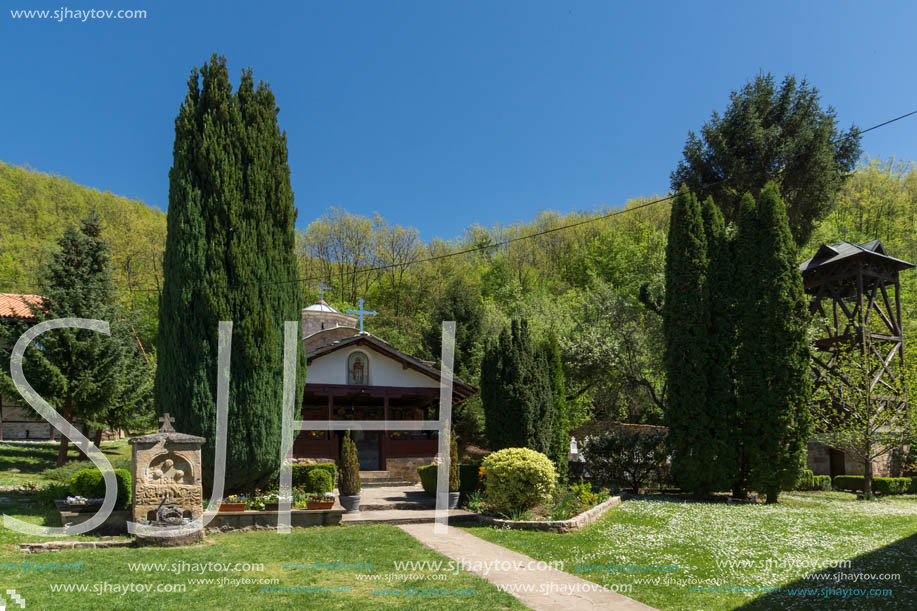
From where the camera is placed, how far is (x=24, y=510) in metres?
11.9

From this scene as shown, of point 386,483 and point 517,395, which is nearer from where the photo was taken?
point 517,395

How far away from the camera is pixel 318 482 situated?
15.6 metres

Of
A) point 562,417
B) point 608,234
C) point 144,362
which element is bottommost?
point 562,417

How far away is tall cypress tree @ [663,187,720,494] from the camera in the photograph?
16359 millimetres

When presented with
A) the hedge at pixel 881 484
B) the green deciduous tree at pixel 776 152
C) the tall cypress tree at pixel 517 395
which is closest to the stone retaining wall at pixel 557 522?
the tall cypress tree at pixel 517 395

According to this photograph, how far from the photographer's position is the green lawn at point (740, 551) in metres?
6.68

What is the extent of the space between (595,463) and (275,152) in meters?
12.8

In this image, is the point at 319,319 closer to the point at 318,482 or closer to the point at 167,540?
the point at 318,482

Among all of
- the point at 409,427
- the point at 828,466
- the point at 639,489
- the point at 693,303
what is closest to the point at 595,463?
the point at 639,489

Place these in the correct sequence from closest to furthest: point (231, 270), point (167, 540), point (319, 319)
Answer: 1. point (167, 540)
2. point (231, 270)
3. point (319, 319)

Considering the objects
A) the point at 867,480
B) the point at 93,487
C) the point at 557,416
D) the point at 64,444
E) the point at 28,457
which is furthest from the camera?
the point at 28,457

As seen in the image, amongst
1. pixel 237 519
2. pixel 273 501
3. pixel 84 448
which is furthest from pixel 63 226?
pixel 237 519

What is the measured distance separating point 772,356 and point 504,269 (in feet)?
106

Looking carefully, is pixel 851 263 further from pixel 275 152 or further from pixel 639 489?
pixel 275 152
